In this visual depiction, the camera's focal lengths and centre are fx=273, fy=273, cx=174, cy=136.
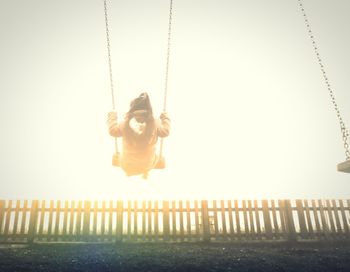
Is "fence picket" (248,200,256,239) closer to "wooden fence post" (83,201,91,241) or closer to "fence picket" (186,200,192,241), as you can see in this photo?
"fence picket" (186,200,192,241)

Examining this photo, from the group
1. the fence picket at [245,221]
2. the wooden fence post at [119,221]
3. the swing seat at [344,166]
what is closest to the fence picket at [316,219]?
the fence picket at [245,221]

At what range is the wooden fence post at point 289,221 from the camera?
9.19 meters

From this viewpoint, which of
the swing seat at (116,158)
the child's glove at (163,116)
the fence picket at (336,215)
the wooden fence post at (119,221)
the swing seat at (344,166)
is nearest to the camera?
the swing seat at (344,166)

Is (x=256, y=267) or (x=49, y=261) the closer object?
(x=256, y=267)

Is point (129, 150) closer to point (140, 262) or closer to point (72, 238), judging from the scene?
point (140, 262)

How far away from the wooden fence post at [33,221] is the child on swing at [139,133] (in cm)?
569

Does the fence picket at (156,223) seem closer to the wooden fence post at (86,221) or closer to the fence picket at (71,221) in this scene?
the wooden fence post at (86,221)

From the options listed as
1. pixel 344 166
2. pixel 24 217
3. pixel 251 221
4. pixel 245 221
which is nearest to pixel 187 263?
pixel 344 166

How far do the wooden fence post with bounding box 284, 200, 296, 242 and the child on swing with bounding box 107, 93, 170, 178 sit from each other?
6238mm

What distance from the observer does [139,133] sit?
4.89 m

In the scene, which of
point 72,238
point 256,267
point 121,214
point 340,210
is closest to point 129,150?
point 256,267

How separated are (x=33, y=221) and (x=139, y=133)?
6.76 metres

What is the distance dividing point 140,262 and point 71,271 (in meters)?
1.31

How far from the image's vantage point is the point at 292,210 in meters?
9.64
